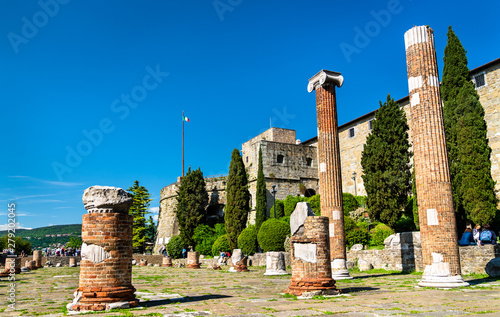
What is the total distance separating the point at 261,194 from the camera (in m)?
31.9

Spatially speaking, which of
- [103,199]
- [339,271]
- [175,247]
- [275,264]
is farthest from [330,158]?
[175,247]

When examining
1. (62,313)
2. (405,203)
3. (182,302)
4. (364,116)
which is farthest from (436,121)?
(364,116)

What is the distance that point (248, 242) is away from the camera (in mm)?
27797

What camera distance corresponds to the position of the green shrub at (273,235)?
24.7 m

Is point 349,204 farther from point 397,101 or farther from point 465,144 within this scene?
point 465,144

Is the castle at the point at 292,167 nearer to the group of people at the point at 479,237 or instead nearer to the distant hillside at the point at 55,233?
the group of people at the point at 479,237

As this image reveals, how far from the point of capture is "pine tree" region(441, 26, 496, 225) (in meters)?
17.6

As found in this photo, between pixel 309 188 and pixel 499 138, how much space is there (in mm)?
16746

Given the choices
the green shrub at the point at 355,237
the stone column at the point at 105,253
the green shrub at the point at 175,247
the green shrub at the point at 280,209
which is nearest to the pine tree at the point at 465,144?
the green shrub at the point at 355,237

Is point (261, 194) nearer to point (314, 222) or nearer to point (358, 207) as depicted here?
point (358, 207)

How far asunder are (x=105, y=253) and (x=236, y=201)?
26.2 meters

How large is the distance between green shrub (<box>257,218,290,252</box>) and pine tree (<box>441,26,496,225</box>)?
393 inches

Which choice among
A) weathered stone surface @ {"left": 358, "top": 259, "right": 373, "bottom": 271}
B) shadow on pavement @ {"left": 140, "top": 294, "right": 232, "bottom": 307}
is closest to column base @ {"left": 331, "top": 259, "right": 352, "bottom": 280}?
weathered stone surface @ {"left": 358, "top": 259, "right": 373, "bottom": 271}

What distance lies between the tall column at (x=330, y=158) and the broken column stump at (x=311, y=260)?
405cm
